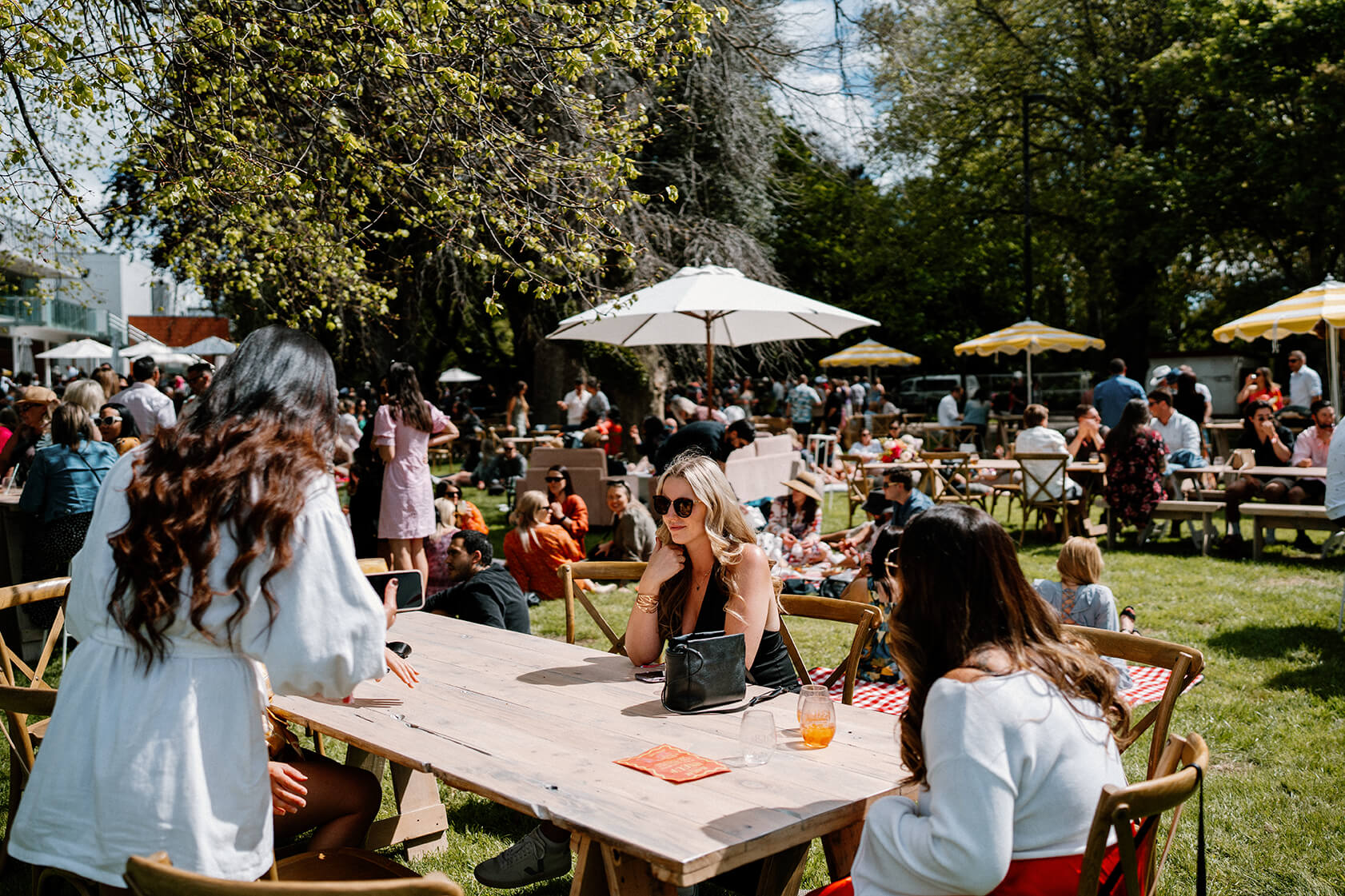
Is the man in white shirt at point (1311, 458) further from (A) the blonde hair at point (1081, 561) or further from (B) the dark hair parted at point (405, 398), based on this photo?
(B) the dark hair parted at point (405, 398)

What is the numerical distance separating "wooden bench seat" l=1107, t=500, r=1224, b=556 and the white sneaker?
826 centimetres

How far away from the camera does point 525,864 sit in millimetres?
3496

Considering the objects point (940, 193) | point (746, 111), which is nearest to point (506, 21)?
point (746, 111)

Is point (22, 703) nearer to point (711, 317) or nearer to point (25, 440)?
point (25, 440)

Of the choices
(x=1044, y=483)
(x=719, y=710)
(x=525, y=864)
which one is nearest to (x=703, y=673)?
(x=719, y=710)

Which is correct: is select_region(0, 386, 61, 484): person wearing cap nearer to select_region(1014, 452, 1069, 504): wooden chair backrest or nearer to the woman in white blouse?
the woman in white blouse

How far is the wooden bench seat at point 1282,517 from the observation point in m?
8.93

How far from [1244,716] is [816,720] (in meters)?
3.63

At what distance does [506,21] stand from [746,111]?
34.8 ft

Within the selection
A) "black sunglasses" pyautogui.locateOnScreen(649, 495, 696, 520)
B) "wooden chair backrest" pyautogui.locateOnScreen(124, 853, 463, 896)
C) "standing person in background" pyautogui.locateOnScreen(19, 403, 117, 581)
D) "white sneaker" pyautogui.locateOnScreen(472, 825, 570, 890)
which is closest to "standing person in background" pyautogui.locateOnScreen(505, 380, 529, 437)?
"standing person in background" pyautogui.locateOnScreen(19, 403, 117, 581)

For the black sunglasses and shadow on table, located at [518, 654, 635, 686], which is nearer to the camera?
shadow on table, located at [518, 654, 635, 686]

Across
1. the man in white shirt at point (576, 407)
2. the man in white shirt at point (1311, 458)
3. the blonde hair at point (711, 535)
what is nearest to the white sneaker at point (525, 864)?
the blonde hair at point (711, 535)

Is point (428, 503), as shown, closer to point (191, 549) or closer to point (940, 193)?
point (191, 549)

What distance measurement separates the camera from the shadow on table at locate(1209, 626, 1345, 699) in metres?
5.81
